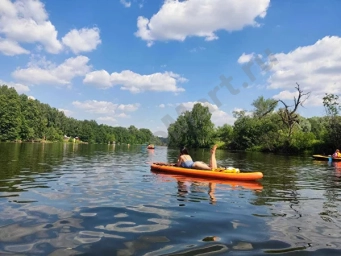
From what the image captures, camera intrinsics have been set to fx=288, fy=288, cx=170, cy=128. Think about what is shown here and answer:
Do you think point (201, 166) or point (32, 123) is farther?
point (32, 123)

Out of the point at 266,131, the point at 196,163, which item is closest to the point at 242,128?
the point at 266,131

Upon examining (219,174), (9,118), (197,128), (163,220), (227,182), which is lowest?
(163,220)

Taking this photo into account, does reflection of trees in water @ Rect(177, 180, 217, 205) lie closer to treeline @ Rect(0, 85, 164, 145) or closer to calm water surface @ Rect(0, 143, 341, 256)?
calm water surface @ Rect(0, 143, 341, 256)

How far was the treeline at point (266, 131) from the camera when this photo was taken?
132 ft

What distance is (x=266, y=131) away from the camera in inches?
2248

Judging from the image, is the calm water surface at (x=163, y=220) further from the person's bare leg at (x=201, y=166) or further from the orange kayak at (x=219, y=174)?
the person's bare leg at (x=201, y=166)

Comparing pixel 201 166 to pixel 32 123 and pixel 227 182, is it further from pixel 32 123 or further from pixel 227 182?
pixel 32 123

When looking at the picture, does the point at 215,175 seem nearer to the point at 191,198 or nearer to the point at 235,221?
the point at 191,198

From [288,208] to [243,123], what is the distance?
63.1m

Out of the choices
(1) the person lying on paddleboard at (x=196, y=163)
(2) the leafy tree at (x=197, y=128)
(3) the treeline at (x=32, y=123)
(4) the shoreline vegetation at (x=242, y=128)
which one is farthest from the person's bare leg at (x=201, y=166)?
(3) the treeline at (x=32, y=123)

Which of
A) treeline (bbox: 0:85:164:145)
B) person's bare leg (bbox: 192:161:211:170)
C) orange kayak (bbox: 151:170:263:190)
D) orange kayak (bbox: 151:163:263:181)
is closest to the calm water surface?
orange kayak (bbox: 151:170:263:190)

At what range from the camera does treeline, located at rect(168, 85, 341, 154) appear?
40.3 m

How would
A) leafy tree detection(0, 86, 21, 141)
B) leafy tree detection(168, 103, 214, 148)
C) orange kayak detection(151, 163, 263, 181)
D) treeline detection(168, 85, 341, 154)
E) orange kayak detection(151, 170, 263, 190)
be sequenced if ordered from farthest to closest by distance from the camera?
leafy tree detection(168, 103, 214, 148), leafy tree detection(0, 86, 21, 141), treeline detection(168, 85, 341, 154), orange kayak detection(151, 163, 263, 181), orange kayak detection(151, 170, 263, 190)

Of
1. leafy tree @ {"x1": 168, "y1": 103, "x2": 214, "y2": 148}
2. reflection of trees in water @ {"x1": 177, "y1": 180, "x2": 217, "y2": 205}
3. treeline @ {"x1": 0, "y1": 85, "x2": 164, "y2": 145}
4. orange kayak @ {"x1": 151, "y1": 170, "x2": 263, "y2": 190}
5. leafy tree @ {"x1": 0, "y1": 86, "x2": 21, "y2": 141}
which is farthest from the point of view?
leafy tree @ {"x1": 168, "y1": 103, "x2": 214, "y2": 148}
